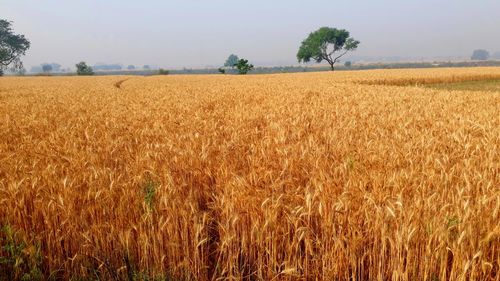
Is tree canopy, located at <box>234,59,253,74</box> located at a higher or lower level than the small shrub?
higher

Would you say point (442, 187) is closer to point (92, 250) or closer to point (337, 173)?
point (337, 173)

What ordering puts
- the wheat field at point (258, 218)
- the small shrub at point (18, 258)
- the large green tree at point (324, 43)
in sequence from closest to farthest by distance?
the wheat field at point (258, 218) → the small shrub at point (18, 258) → the large green tree at point (324, 43)

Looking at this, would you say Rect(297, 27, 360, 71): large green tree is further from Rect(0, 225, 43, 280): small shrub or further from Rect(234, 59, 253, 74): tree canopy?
Rect(0, 225, 43, 280): small shrub

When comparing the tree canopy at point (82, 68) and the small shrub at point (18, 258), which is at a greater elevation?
the tree canopy at point (82, 68)

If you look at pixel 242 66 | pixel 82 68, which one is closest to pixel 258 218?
pixel 242 66

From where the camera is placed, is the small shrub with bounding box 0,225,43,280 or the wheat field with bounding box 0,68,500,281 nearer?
the wheat field with bounding box 0,68,500,281

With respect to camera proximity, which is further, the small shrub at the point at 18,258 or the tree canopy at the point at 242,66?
the tree canopy at the point at 242,66

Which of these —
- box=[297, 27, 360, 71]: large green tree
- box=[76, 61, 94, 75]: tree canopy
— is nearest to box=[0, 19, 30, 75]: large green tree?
box=[76, 61, 94, 75]: tree canopy

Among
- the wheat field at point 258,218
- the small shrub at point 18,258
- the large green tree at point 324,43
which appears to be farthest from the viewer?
the large green tree at point 324,43

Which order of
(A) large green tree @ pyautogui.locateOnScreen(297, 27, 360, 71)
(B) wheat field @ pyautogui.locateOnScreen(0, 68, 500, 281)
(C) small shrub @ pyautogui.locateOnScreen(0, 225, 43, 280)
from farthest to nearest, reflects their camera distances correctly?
1. (A) large green tree @ pyautogui.locateOnScreen(297, 27, 360, 71)
2. (C) small shrub @ pyautogui.locateOnScreen(0, 225, 43, 280)
3. (B) wheat field @ pyautogui.locateOnScreen(0, 68, 500, 281)

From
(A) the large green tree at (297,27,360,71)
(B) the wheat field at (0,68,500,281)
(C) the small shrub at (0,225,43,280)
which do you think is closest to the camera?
(B) the wheat field at (0,68,500,281)

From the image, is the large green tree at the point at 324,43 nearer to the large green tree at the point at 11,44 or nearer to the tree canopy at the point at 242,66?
the tree canopy at the point at 242,66

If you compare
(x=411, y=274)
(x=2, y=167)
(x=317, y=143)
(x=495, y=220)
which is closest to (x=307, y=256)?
(x=411, y=274)

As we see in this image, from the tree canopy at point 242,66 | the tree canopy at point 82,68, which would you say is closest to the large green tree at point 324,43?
the tree canopy at point 242,66
